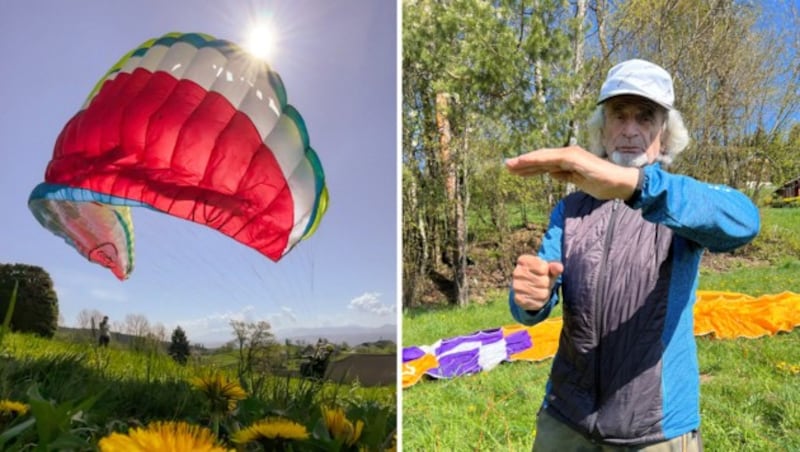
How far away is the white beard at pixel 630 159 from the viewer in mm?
588

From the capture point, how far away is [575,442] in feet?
1.95

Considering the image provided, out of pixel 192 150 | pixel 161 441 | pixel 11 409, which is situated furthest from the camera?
pixel 192 150

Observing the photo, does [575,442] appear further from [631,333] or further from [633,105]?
[633,105]

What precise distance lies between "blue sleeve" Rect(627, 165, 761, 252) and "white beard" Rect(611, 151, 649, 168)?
11cm

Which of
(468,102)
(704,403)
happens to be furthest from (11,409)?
(468,102)

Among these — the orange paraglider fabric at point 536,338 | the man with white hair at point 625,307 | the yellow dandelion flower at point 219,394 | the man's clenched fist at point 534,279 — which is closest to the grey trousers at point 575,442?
the man with white hair at point 625,307

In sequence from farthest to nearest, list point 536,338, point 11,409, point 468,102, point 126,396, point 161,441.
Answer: point 468,102 < point 536,338 < point 126,396 < point 11,409 < point 161,441

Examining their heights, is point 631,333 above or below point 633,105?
below

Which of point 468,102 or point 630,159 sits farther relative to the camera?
point 468,102

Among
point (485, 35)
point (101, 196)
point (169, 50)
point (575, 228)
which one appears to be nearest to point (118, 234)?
point (101, 196)

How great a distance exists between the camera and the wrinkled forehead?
1.94 ft

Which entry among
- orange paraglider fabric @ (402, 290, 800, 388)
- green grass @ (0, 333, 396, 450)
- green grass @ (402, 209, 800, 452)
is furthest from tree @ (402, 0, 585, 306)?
green grass @ (0, 333, 396, 450)

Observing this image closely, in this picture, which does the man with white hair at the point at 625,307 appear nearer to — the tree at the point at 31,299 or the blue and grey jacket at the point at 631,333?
the blue and grey jacket at the point at 631,333

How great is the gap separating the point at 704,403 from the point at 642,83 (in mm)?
1366
